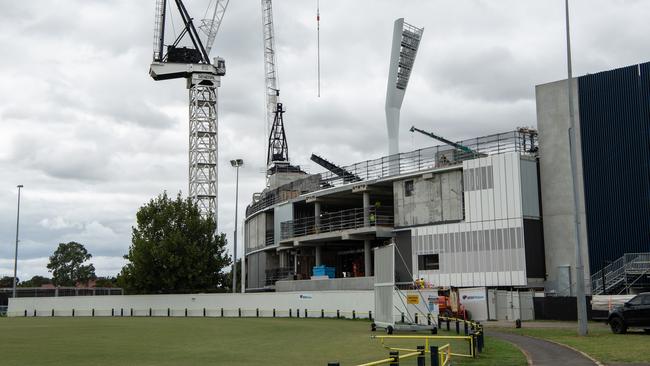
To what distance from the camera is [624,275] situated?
44500 mm

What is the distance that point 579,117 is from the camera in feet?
167

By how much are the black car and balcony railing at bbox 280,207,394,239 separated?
1195 inches

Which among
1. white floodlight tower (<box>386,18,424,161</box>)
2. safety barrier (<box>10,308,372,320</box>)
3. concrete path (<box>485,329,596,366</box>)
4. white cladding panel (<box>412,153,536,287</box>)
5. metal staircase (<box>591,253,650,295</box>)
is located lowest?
safety barrier (<box>10,308,372,320</box>)

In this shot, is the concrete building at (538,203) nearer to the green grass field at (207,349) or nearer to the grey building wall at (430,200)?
the grey building wall at (430,200)

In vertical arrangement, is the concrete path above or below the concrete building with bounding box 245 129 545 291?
below

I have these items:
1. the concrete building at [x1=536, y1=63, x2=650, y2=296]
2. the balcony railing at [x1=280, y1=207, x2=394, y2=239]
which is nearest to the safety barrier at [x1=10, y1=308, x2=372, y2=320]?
the balcony railing at [x1=280, y1=207, x2=394, y2=239]

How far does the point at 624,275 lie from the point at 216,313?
33000 mm

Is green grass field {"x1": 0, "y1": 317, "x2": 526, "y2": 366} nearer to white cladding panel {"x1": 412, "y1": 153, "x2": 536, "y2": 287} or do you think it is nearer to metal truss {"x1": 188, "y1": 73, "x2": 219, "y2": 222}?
white cladding panel {"x1": 412, "y1": 153, "x2": 536, "y2": 287}

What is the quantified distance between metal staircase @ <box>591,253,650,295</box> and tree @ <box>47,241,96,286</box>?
122162mm

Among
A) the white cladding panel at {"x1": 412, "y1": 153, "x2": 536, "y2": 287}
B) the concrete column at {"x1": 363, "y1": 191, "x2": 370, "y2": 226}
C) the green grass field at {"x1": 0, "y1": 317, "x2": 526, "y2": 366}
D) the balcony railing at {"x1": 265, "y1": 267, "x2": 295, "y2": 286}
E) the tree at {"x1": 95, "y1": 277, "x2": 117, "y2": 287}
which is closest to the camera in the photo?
the green grass field at {"x1": 0, "y1": 317, "x2": 526, "y2": 366}

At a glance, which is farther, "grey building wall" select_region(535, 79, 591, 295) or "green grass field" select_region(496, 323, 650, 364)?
"grey building wall" select_region(535, 79, 591, 295)

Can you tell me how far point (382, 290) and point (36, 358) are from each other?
14973 millimetres

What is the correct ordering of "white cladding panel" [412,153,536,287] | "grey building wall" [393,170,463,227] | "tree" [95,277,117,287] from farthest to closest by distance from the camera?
"tree" [95,277,117,287]
"grey building wall" [393,170,463,227]
"white cladding panel" [412,153,536,287]

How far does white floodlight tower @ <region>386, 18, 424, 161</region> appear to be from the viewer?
6425 centimetres
